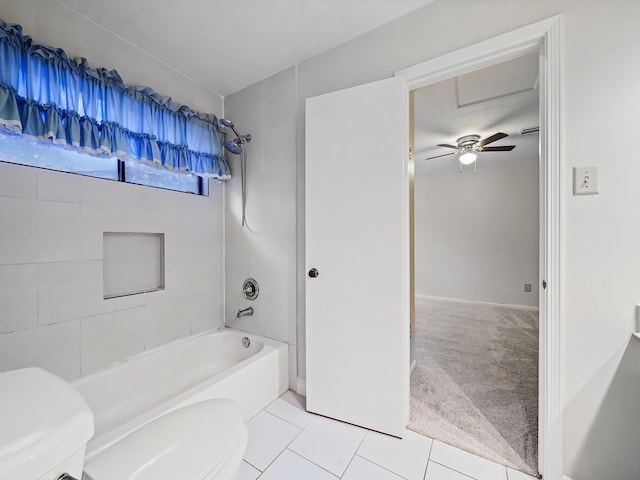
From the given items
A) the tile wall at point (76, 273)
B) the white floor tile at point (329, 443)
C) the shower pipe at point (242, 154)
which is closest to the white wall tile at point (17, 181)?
the tile wall at point (76, 273)

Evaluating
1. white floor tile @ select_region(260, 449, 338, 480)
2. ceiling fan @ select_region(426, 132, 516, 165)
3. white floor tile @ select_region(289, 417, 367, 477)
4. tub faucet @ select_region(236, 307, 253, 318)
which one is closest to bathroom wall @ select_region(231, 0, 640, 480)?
white floor tile @ select_region(289, 417, 367, 477)

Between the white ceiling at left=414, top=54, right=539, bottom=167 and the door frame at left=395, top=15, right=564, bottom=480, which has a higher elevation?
the white ceiling at left=414, top=54, right=539, bottom=167

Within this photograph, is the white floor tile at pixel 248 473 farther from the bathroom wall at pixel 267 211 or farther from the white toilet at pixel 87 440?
the bathroom wall at pixel 267 211

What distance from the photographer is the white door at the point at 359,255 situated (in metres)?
1.44

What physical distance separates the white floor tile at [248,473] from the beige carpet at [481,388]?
2.89 feet

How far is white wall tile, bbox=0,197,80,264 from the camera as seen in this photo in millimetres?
1242

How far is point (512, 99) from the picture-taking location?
2283mm

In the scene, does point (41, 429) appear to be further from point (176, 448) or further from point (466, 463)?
point (466, 463)

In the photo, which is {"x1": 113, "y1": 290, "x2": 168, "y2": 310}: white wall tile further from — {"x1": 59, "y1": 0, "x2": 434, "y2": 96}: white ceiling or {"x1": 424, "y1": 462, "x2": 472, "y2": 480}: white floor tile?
{"x1": 424, "y1": 462, "x2": 472, "y2": 480}: white floor tile

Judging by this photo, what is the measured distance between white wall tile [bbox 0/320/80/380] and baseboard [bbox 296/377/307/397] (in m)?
1.29

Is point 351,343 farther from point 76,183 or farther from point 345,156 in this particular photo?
point 76,183

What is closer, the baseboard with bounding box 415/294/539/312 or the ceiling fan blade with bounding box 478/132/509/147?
the ceiling fan blade with bounding box 478/132/509/147

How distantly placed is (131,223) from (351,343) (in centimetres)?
157

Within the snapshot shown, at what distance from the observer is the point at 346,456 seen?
135 centimetres
